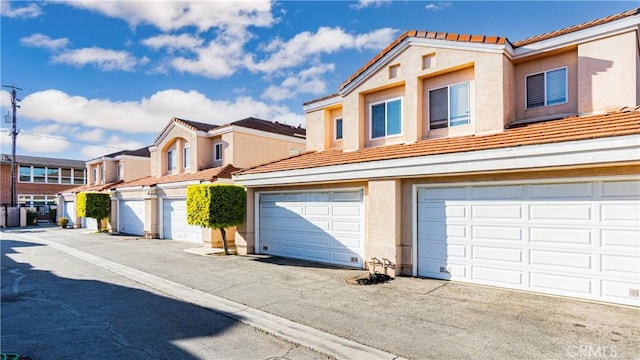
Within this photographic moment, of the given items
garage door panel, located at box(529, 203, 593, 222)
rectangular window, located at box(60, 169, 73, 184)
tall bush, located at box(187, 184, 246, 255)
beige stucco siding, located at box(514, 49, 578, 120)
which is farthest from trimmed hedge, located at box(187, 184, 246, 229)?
rectangular window, located at box(60, 169, 73, 184)

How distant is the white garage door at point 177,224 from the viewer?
18609mm

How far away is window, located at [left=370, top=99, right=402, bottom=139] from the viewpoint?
40.1 ft

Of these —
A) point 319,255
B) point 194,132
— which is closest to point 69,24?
point 194,132

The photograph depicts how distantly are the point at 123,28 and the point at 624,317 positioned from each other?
19.2 m

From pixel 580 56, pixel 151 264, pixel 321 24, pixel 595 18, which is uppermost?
pixel 321 24

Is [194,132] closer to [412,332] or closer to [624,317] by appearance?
[412,332]

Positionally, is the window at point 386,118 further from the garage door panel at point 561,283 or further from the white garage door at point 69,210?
the white garage door at point 69,210

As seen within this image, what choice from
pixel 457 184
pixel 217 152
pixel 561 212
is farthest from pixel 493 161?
pixel 217 152

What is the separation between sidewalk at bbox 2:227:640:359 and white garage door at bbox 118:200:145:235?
46.1ft

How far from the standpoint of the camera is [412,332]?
5895 millimetres

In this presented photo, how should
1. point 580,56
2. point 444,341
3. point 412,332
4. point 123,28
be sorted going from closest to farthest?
point 444,341, point 412,332, point 580,56, point 123,28

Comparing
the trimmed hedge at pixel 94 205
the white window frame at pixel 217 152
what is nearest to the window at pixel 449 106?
the white window frame at pixel 217 152

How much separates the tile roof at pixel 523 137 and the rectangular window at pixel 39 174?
43.0 meters

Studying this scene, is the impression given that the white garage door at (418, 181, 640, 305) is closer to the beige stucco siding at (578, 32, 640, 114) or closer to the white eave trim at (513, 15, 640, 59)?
the beige stucco siding at (578, 32, 640, 114)
